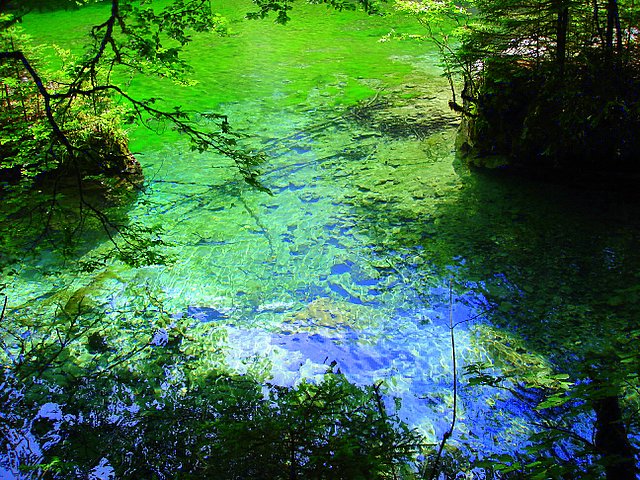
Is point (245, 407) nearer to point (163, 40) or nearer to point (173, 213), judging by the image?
point (173, 213)

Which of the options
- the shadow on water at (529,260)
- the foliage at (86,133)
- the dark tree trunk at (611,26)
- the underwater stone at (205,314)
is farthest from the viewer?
the dark tree trunk at (611,26)

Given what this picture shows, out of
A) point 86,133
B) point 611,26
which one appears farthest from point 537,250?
point 86,133

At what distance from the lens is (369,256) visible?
3988mm

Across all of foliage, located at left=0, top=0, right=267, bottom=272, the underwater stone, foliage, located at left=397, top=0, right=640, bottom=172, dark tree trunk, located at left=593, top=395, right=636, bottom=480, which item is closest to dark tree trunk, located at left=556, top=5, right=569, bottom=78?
foliage, located at left=397, top=0, right=640, bottom=172

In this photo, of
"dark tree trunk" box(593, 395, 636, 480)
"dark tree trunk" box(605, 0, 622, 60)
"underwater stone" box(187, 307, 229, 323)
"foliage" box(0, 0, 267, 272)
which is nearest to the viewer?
"dark tree trunk" box(593, 395, 636, 480)

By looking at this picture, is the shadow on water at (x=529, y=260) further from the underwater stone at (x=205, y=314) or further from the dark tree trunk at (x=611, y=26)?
the underwater stone at (x=205, y=314)

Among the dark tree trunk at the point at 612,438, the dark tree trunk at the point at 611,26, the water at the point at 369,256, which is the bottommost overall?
the water at the point at 369,256

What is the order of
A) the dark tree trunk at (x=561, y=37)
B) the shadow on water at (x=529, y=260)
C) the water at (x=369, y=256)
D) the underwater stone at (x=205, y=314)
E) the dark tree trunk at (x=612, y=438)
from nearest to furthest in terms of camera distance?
the dark tree trunk at (x=612, y=438)
the shadow on water at (x=529, y=260)
the water at (x=369, y=256)
the underwater stone at (x=205, y=314)
the dark tree trunk at (x=561, y=37)

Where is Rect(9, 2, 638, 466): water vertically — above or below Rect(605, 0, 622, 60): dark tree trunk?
below

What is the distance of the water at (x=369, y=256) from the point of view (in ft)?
9.82

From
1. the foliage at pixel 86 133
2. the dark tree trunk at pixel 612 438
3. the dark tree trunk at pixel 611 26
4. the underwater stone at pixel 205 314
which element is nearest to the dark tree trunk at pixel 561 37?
the dark tree trunk at pixel 611 26

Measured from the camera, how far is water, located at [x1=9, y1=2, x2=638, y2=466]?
299cm

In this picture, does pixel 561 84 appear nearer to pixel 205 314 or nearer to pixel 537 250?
pixel 537 250

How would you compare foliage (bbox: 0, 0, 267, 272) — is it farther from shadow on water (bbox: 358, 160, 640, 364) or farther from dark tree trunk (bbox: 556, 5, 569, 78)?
dark tree trunk (bbox: 556, 5, 569, 78)
